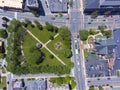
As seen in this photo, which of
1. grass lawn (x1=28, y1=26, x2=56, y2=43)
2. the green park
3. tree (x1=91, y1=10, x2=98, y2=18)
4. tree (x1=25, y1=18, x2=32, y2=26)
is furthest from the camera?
tree (x1=91, y1=10, x2=98, y2=18)

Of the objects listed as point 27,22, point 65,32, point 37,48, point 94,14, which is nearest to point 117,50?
point 94,14

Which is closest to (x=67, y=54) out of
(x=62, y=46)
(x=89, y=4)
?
(x=62, y=46)

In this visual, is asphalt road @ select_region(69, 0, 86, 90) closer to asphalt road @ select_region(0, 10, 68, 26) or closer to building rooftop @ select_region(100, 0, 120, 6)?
asphalt road @ select_region(0, 10, 68, 26)

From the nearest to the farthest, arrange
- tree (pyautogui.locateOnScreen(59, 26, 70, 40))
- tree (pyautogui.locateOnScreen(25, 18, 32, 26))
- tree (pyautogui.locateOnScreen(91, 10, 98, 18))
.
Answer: tree (pyautogui.locateOnScreen(25, 18, 32, 26)) < tree (pyautogui.locateOnScreen(59, 26, 70, 40)) < tree (pyautogui.locateOnScreen(91, 10, 98, 18))

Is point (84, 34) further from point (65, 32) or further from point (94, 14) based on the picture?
point (94, 14)

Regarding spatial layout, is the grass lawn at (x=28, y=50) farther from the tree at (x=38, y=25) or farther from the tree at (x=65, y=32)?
the tree at (x=65, y=32)

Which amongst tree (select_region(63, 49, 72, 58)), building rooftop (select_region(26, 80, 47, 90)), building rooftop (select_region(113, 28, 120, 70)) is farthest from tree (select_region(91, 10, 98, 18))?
building rooftop (select_region(26, 80, 47, 90))

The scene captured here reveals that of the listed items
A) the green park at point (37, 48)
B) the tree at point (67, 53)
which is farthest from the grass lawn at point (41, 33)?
the tree at point (67, 53)
